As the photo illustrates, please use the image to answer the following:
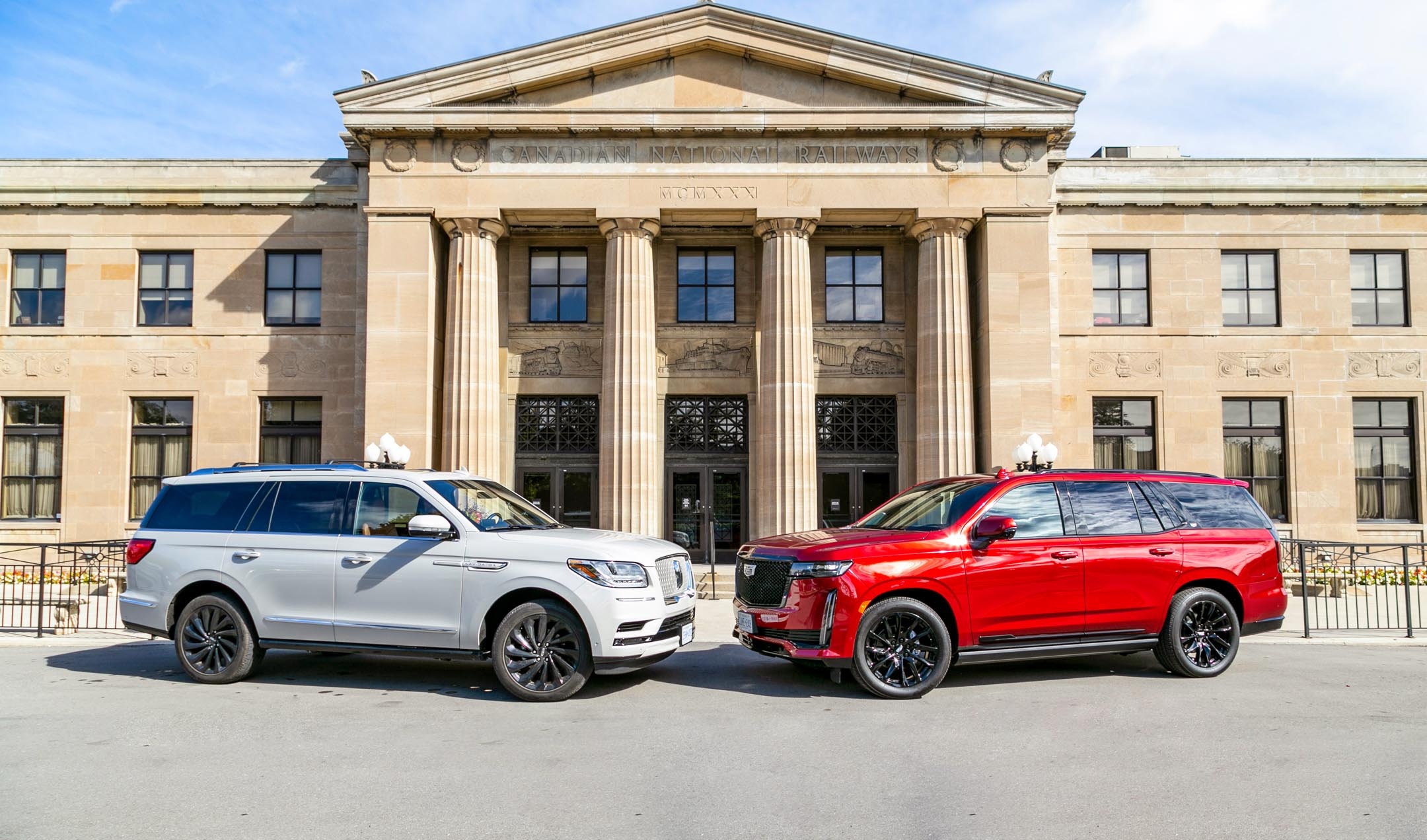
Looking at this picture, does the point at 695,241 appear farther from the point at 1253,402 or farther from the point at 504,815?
the point at 504,815

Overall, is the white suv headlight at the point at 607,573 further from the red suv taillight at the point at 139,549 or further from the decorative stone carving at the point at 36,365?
the decorative stone carving at the point at 36,365

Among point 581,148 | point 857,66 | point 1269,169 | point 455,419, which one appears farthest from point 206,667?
point 1269,169

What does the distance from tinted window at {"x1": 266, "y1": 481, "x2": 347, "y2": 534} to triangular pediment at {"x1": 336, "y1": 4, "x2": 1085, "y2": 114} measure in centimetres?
1311

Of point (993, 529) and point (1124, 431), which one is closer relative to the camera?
point (993, 529)

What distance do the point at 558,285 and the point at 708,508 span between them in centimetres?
645

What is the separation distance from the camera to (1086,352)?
22.0 metres

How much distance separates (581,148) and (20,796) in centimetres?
1672

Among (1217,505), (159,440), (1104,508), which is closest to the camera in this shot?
(1104,508)

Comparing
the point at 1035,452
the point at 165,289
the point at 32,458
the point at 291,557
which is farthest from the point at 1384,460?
the point at 32,458

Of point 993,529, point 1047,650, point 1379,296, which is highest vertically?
point 1379,296

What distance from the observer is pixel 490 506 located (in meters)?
9.30

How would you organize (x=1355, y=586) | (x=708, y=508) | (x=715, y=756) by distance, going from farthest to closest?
(x=708, y=508) < (x=1355, y=586) < (x=715, y=756)

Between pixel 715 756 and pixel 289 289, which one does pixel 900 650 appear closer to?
pixel 715 756

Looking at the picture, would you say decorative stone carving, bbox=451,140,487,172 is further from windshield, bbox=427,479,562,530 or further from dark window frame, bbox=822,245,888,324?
windshield, bbox=427,479,562,530
